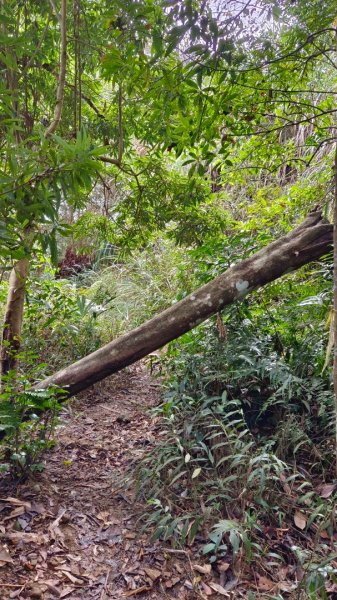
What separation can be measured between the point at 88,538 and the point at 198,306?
1.52 metres

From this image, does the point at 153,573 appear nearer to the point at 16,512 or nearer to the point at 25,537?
the point at 25,537

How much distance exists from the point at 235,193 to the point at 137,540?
16.0 ft

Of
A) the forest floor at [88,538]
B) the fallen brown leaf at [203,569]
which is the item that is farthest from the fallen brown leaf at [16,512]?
the fallen brown leaf at [203,569]

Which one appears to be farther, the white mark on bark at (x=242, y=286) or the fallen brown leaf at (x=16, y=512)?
the white mark on bark at (x=242, y=286)

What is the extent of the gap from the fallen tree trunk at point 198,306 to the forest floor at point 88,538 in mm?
510

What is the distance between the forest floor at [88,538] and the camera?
1900 millimetres

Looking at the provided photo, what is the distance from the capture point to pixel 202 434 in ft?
8.63

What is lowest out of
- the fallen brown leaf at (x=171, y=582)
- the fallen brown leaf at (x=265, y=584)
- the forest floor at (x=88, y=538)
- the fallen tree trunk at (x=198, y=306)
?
the fallen brown leaf at (x=265, y=584)

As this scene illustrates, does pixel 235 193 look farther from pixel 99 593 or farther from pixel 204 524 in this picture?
pixel 99 593

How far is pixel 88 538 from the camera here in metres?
2.22

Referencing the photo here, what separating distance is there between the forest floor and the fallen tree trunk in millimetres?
510

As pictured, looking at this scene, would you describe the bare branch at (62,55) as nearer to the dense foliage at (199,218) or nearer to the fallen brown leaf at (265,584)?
the dense foliage at (199,218)

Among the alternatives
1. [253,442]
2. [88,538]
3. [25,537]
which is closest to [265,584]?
[253,442]

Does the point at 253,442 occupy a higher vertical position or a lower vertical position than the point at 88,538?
higher
